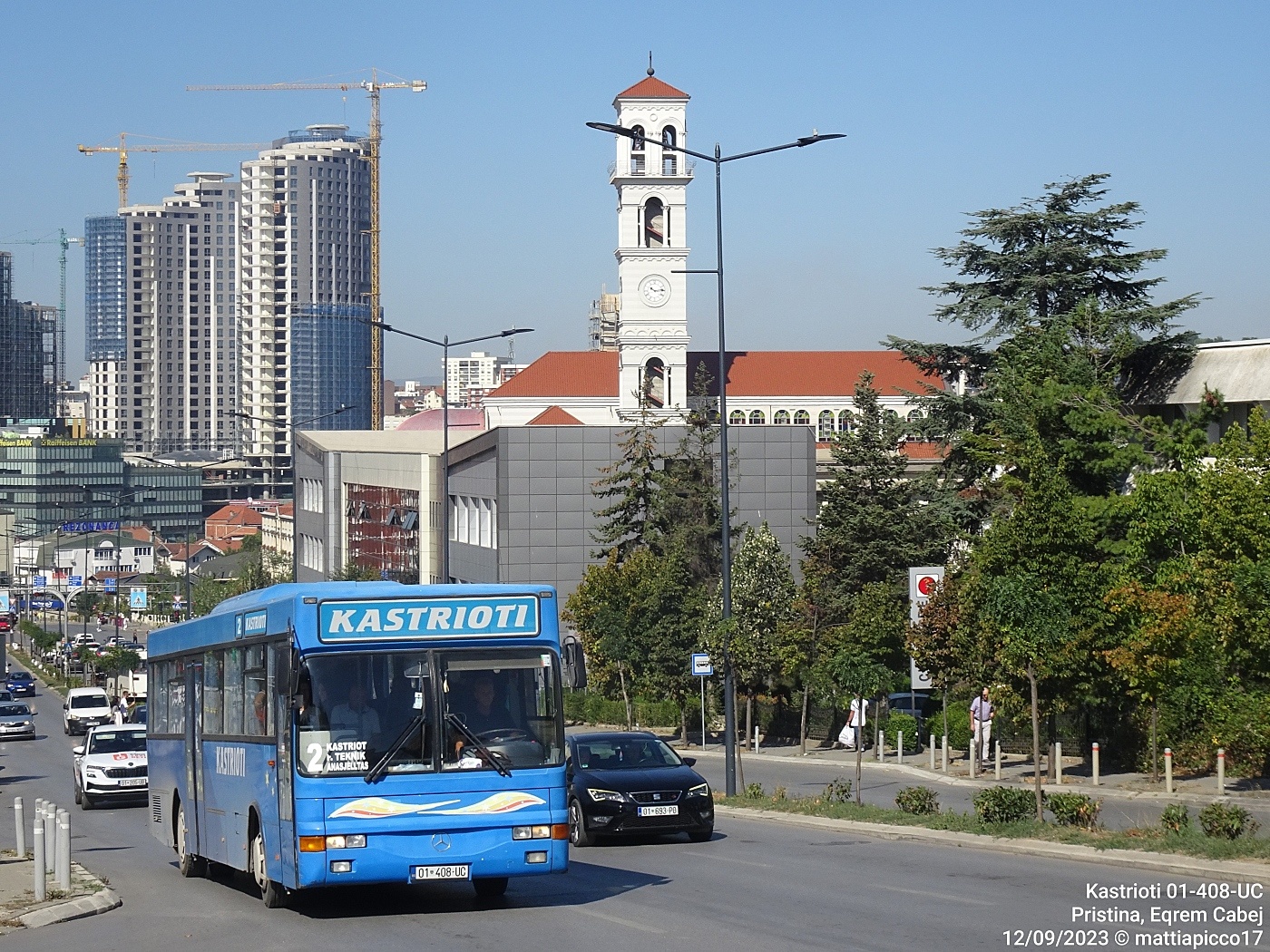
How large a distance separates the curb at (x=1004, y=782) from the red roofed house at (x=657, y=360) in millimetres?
36502

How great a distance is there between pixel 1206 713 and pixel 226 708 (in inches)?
773

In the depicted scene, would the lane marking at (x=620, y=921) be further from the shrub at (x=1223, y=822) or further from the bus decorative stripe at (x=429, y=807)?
the shrub at (x=1223, y=822)

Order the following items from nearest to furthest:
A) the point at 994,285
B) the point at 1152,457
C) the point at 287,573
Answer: the point at 1152,457
the point at 994,285
the point at 287,573

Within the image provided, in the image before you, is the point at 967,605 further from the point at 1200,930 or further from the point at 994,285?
the point at 1200,930

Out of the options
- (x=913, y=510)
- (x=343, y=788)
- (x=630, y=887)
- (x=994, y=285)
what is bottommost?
(x=630, y=887)

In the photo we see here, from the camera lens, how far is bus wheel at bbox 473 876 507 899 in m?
14.6

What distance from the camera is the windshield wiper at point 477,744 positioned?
13523mm

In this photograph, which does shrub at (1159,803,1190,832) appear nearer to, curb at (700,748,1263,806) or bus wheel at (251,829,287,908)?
curb at (700,748,1263,806)

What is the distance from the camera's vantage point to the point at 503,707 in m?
13.7

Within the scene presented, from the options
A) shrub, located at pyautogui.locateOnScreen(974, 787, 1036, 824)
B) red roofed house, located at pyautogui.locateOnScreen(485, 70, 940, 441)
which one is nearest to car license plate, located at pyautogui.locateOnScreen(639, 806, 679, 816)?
shrub, located at pyautogui.locateOnScreen(974, 787, 1036, 824)

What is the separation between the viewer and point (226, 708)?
1595 centimetres

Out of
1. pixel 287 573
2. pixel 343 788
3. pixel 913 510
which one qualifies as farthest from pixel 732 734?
pixel 287 573

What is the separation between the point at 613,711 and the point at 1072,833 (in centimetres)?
4054

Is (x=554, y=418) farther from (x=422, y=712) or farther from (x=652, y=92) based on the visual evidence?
(x=422, y=712)
